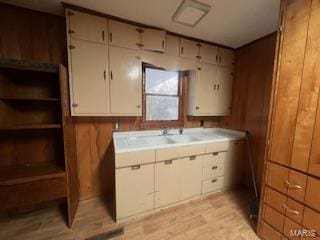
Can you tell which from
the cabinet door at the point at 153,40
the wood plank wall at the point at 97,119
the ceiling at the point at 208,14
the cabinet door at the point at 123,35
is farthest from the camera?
the cabinet door at the point at 153,40

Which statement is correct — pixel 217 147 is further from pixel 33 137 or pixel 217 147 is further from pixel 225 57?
pixel 33 137

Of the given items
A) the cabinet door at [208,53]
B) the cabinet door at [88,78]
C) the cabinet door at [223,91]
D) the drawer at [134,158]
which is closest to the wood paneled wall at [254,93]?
the cabinet door at [223,91]

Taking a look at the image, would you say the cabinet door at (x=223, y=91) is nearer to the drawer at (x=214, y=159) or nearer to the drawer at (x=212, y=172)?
the drawer at (x=214, y=159)

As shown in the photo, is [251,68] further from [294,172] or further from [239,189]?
[239,189]

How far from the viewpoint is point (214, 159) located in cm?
225

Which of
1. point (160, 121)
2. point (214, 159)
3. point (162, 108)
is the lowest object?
point (214, 159)

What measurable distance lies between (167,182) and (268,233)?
1.12 meters

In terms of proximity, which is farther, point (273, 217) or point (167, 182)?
point (167, 182)

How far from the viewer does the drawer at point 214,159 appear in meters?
2.18

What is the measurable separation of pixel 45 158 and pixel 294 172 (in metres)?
2.64

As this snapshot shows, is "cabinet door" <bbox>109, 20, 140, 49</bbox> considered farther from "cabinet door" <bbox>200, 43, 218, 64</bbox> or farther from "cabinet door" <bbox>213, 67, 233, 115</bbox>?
"cabinet door" <bbox>213, 67, 233, 115</bbox>

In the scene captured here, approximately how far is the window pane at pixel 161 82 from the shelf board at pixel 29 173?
4.96ft

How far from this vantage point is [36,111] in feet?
5.96

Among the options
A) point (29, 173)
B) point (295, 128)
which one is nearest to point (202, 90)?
point (295, 128)
